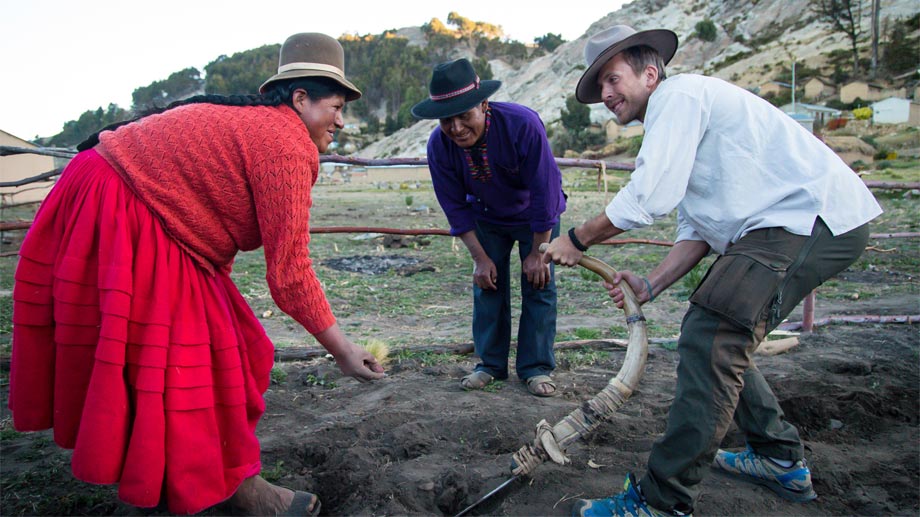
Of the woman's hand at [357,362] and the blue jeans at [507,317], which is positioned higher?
the woman's hand at [357,362]

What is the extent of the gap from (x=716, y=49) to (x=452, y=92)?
283ft

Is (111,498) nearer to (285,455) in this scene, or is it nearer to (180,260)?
(285,455)

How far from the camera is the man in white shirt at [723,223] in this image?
2.12 meters

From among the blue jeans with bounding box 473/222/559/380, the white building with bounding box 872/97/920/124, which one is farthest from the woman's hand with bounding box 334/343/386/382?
the white building with bounding box 872/97/920/124

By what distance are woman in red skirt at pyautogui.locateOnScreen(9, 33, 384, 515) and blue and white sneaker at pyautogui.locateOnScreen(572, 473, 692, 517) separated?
102cm

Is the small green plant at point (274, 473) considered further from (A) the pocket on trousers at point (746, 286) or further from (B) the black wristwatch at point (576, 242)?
(A) the pocket on trousers at point (746, 286)

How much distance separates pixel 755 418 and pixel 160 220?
2.32 metres

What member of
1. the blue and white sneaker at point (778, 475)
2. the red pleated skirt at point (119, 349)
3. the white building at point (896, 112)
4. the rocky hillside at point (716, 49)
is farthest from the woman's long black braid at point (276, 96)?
the rocky hillside at point (716, 49)

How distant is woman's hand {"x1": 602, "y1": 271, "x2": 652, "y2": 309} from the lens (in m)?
2.52

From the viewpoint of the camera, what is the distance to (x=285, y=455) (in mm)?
2887

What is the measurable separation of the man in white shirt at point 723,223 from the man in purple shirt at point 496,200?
1.12 m

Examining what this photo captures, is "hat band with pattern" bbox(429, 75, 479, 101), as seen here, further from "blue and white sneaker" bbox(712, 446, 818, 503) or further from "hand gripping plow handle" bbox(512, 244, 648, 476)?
"blue and white sneaker" bbox(712, 446, 818, 503)

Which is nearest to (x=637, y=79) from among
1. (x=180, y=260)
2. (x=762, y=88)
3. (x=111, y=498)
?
(x=180, y=260)

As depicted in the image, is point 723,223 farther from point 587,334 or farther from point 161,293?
point 587,334
